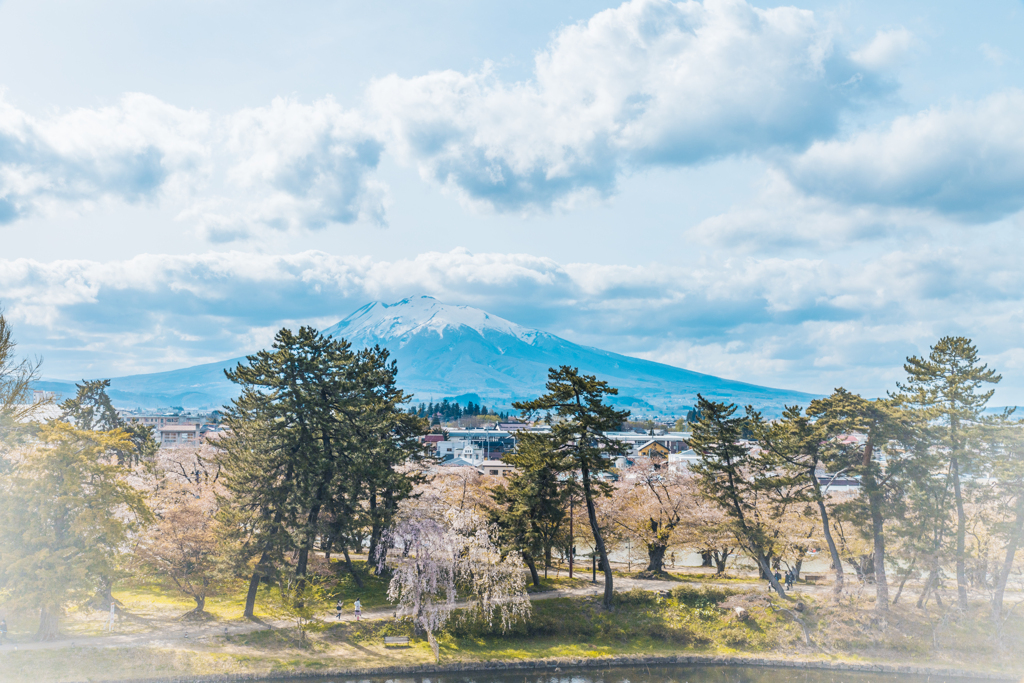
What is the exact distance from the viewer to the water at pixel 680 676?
27484 mm

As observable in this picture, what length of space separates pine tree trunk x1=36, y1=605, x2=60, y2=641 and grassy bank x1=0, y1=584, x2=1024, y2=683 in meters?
1.78

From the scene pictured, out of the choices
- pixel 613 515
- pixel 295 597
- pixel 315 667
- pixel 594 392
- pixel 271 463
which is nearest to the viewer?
pixel 315 667

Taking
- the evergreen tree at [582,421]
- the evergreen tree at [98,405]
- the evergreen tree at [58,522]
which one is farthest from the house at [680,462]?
the evergreen tree at [98,405]

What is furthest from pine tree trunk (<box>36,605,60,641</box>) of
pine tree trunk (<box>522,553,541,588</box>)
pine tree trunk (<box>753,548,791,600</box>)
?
pine tree trunk (<box>753,548,791,600</box>)

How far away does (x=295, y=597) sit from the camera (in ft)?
93.9

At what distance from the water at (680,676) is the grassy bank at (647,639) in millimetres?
1081

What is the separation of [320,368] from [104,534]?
12.2 metres

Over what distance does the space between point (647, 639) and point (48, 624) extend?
2867 centimetres

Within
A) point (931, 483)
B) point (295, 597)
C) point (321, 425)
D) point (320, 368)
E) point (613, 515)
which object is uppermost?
point (320, 368)

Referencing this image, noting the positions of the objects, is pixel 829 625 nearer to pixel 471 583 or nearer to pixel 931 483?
pixel 931 483

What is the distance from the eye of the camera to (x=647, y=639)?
105 feet

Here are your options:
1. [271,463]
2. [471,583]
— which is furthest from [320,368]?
[471,583]

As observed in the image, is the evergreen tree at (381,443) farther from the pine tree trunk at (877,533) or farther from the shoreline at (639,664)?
the pine tree trunk at (877,533)

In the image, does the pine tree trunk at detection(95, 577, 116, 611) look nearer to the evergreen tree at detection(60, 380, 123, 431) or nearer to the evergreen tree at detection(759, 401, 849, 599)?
the evergreen tree at detection(759, 401, 849, 599)
